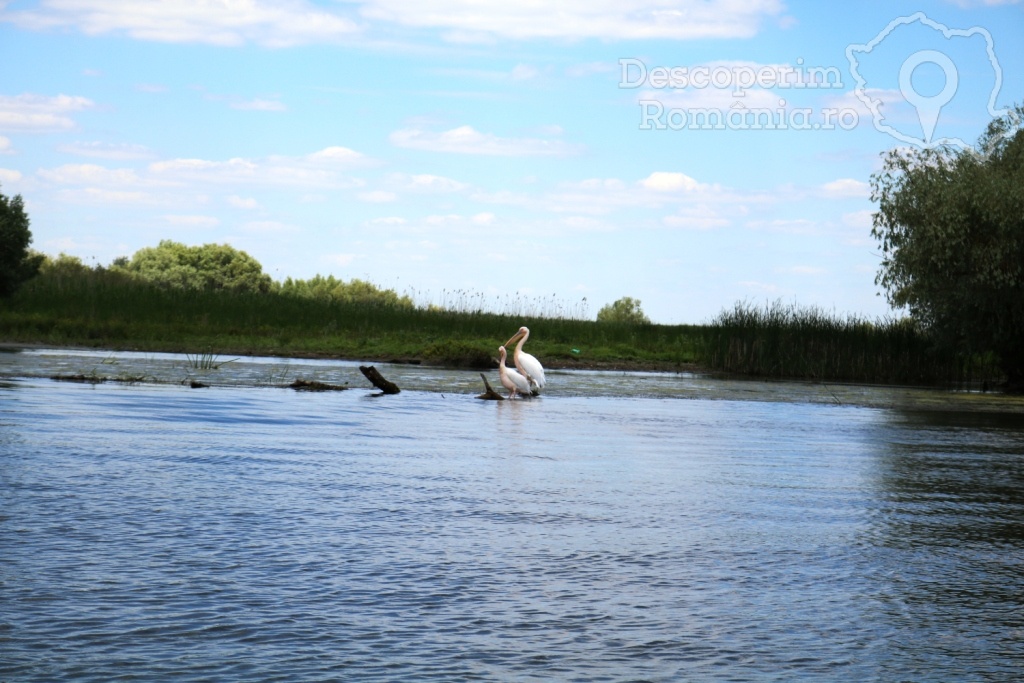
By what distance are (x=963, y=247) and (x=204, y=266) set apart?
3067 inches

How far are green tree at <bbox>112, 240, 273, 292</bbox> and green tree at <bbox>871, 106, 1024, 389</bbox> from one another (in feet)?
230

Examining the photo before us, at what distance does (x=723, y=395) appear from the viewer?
26797 mm

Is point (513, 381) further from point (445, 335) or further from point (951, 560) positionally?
point (445, 335)

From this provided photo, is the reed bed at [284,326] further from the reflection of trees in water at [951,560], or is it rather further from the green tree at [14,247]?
the reflection of trees in water at [951,560]

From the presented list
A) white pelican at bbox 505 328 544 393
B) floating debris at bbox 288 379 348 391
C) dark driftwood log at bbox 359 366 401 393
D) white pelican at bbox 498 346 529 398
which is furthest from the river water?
white pelican at bbox 505 328 544 393

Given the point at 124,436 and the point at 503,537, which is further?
the point at 124,436

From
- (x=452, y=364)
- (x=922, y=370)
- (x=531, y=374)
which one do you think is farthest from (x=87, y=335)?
(x=922, y=370)

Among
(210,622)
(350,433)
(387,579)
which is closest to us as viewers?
(210,622)

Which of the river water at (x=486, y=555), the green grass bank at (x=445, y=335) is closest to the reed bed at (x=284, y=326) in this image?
the green grass bank at (x=445, y=335)

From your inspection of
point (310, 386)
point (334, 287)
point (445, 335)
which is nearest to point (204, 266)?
point (334, 287)

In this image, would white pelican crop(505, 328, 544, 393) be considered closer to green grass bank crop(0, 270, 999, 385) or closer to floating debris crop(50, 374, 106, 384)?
floating debris crop(50, 374, 106, 384)

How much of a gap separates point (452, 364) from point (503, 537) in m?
29.1

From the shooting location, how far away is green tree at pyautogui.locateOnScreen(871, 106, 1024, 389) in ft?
114

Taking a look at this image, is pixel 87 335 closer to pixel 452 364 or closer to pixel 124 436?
pixel 452 364
